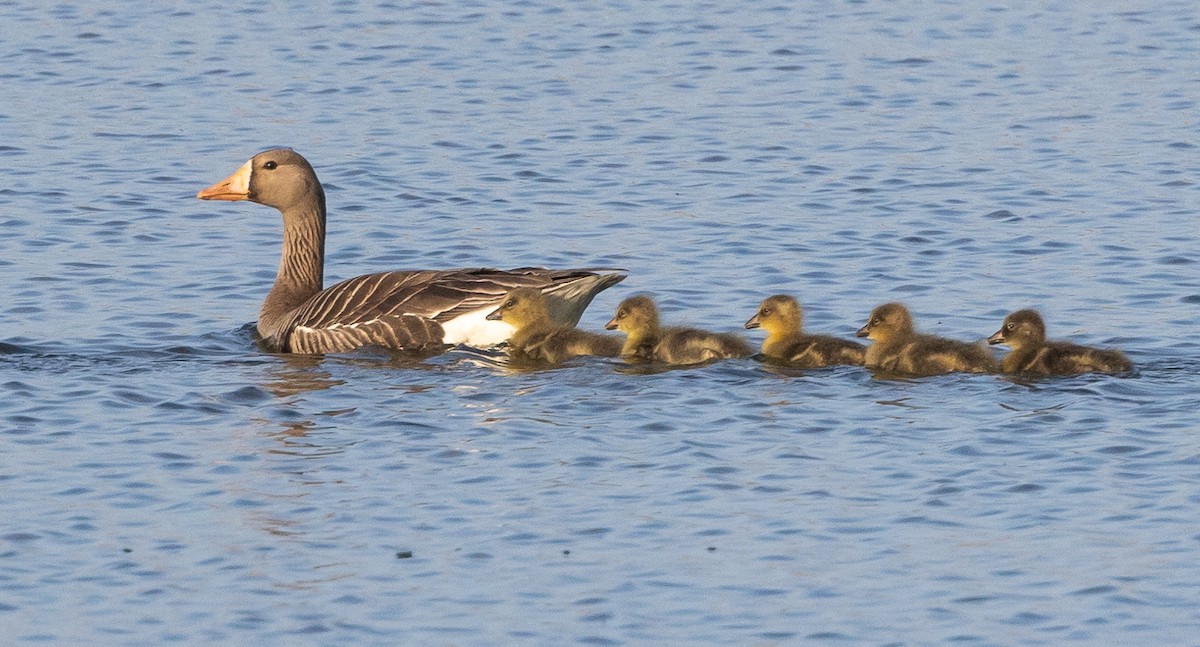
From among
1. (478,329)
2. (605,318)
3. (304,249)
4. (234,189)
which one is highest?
(234,189)

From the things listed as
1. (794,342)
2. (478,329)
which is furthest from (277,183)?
(794,342)

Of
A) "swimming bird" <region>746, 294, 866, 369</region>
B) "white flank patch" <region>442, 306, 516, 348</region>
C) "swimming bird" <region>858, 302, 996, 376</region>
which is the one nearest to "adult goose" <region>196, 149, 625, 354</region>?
"white flank patch" <region>442, 306, 516, 348</region>

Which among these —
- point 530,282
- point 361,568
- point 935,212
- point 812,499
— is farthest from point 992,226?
point 361,568

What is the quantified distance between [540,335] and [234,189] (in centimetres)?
308

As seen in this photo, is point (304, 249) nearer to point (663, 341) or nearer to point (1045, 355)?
point (663, 341)

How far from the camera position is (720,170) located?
62.6ft

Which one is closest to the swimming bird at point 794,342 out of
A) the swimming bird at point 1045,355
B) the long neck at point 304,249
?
the swimming bird at point 1045,355

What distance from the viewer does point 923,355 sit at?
12484mm

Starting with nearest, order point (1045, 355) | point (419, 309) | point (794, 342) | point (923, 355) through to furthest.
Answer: point (1045, 355), point (923, 355), point (794, 342), point (419, 309)

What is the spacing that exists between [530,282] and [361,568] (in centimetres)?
462

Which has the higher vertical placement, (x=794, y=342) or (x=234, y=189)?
(x=234, y=189)

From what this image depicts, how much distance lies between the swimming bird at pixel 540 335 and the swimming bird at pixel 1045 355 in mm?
2545

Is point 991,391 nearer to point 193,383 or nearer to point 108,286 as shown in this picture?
point 193,383

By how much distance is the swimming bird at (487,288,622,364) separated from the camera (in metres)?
13.4
